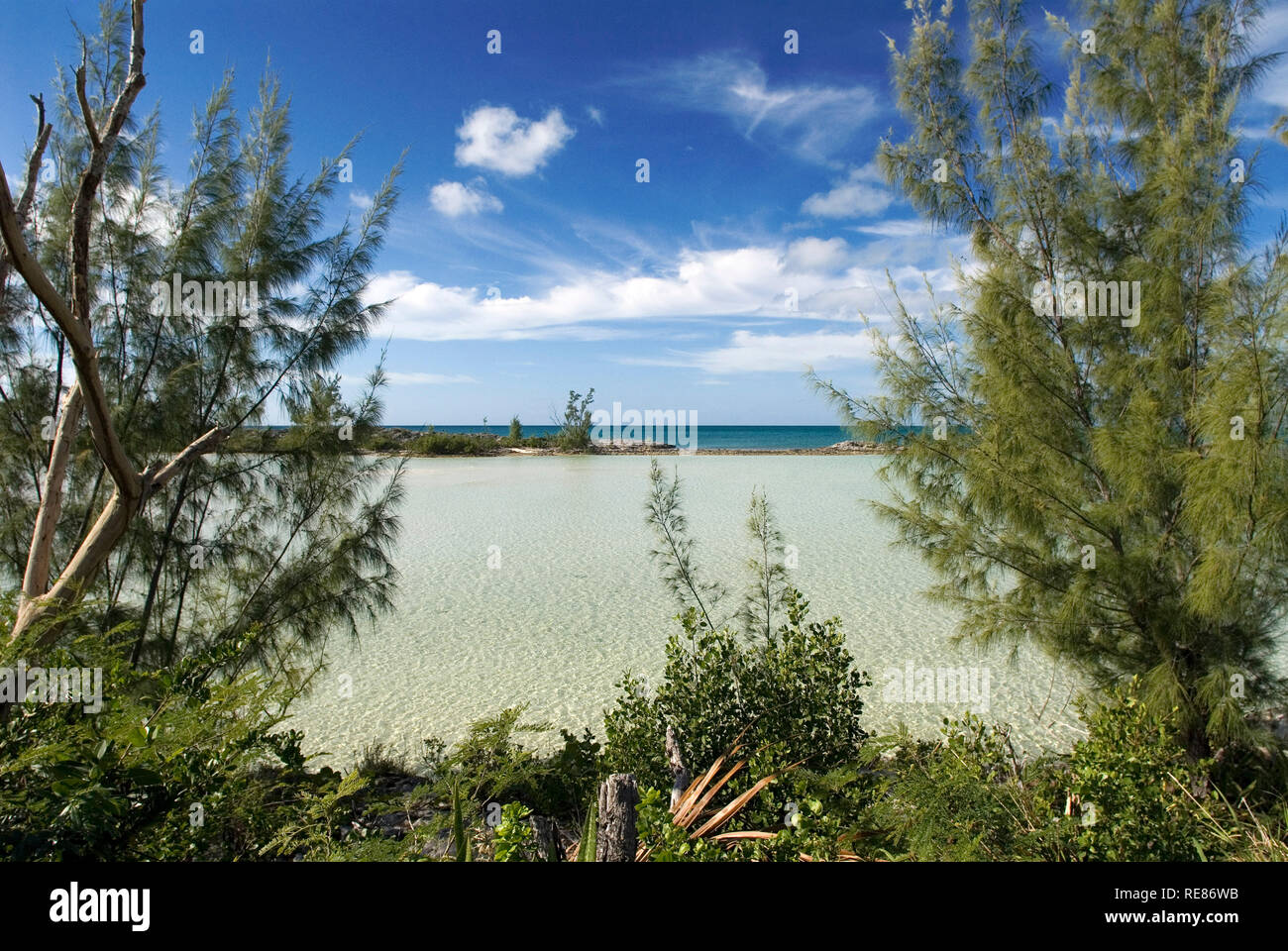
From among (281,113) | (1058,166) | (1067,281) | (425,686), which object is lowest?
(425,686)

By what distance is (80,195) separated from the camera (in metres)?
2.85

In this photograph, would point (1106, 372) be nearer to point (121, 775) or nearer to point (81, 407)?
point (121, 775)

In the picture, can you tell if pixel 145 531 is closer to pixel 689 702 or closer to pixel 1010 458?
pixel 689 702

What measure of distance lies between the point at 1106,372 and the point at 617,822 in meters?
3.90

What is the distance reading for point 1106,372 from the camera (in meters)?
3.96

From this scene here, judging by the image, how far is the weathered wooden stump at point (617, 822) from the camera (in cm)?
223

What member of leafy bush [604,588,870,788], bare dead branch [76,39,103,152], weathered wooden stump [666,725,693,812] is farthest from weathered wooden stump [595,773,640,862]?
bare dead branch [76,39,103,152]

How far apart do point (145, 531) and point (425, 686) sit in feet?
9.20

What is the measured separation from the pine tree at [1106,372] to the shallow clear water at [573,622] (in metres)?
0.67

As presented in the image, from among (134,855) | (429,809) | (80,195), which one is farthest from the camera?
(429,809)

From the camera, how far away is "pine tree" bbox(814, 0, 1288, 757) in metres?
3.39

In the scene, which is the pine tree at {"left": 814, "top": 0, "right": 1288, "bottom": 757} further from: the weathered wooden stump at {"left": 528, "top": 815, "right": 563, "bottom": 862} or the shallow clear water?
the weathered wooden stump at {"left": 528, "top": 815, "right": 563, "bottom": 862}
